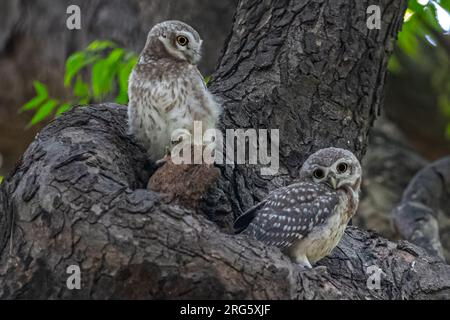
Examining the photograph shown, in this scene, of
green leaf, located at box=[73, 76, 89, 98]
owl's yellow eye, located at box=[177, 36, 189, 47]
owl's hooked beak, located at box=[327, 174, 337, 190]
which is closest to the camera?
owl's hooked beak, located at box=[327, 174, 337, 190]

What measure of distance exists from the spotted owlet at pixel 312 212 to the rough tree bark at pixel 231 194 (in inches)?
6.6

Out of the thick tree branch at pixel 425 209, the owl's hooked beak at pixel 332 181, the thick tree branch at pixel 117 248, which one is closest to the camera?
the thick tree branch at pixel 117 248

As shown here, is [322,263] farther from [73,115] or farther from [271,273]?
[73,115]

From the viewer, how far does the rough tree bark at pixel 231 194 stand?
3.40 meters

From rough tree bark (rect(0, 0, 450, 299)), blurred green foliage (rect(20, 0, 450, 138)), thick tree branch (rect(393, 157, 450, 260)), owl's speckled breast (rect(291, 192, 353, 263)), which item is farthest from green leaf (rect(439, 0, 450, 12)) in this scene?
owl's speckled breast (rect(291, 192, 353, 263))

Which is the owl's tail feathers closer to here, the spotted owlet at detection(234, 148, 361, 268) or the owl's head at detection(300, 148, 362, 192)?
the spotted owlet at detection(234, 148, 361, 268)

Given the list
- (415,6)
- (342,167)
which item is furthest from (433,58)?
(342,167)

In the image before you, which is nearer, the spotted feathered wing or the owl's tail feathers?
the spotted feathered wing

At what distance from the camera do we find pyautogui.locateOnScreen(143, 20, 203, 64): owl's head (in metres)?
4.38

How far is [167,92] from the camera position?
4324mm

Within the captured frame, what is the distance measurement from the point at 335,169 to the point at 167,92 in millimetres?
950

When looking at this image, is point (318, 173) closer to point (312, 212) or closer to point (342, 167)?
point (342, 167)

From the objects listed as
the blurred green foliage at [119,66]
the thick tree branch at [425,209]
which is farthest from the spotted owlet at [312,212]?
the blurred green foliage at [119,66]

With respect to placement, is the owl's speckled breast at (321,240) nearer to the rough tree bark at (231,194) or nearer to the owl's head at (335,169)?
the rough tree bark at (231,194)
